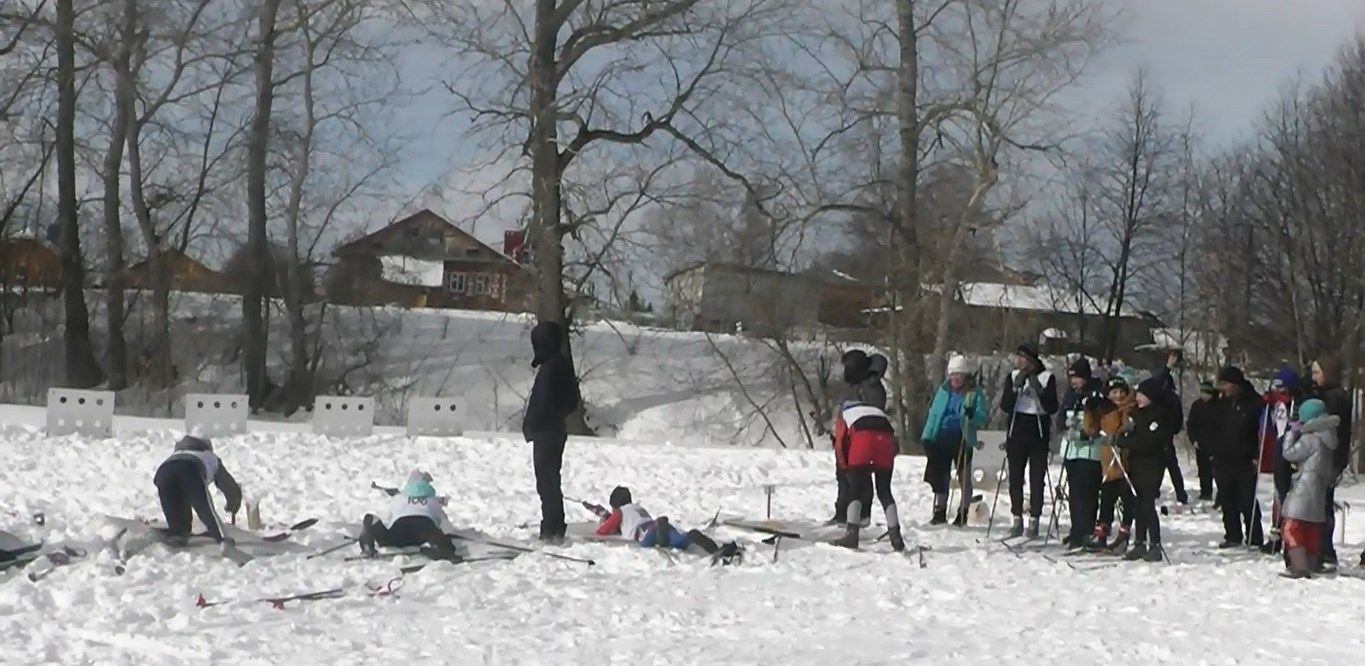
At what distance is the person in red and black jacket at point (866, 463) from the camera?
10422 mm

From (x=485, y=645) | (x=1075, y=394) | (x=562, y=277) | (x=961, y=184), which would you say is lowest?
(x=485, y=645)

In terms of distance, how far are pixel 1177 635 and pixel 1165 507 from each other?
7070mm

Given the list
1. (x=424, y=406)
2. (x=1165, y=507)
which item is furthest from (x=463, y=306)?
(x=1165, y=507)

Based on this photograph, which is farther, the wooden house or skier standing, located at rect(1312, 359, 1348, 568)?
the wooden house

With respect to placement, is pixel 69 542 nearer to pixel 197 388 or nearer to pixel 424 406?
pixel 424 406

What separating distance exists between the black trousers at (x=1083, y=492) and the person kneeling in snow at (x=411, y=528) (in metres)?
5.08

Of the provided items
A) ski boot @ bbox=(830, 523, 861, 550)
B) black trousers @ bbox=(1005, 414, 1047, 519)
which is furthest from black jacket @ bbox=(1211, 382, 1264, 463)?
ski boot @ bbox=(830, 523, 861, 550)

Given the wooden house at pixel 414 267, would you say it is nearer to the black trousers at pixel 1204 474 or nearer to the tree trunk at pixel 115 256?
the tree trunk at pixel 115 256

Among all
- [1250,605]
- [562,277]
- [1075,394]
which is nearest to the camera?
[1250,605]

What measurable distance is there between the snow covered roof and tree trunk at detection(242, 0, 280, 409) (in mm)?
9238

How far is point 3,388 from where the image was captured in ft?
100

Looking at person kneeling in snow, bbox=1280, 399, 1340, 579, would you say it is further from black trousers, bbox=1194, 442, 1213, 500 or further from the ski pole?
the ski pole

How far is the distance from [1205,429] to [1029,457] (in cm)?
343

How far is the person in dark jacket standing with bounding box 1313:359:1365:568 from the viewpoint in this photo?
33.8 feet
